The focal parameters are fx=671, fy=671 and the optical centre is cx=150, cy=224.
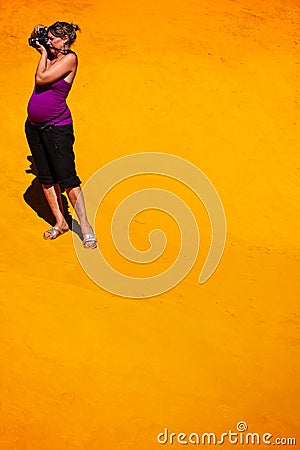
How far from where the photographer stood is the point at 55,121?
17.3ft

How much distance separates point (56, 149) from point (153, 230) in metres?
1.07

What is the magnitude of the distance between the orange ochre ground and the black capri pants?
52 centimetres

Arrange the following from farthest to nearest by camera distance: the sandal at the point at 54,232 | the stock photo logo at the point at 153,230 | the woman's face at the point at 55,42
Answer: the sandal at the point at 54,232 < the woman's face at the point at 55,42 < the stock photo logo at the point at 153,230

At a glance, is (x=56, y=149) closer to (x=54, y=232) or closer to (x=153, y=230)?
(x=54, y=232)

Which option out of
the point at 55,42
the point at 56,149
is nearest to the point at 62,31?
the point at 55,42

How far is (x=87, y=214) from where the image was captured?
5797 mm

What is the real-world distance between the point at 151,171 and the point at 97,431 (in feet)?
10.6

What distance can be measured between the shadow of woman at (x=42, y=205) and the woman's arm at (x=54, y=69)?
1.24 meters

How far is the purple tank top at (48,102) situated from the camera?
16.9 feet

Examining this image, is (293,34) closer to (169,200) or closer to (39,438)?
(169,200)

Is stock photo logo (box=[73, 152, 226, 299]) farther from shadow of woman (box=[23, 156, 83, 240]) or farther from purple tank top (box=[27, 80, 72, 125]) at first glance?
purple tank top (box=[27, 80, 72, 125])
